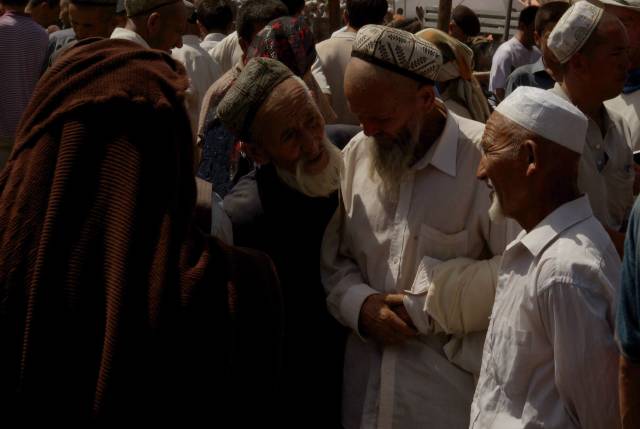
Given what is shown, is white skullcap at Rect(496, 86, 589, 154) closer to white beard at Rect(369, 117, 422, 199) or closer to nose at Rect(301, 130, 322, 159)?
white beard at Rect(369, 117, 422, 199)

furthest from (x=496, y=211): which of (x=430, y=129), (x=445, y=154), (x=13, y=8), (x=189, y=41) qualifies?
(x=13, y=8)

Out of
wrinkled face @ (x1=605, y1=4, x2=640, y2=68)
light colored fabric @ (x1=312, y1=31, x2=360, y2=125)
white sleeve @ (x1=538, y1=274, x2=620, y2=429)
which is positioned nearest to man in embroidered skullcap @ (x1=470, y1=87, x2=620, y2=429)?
white sleeve @ (x1=538, y1=274, x2=620, y2=429)

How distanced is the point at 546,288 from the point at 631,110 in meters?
2.56

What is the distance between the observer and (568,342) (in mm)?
2277

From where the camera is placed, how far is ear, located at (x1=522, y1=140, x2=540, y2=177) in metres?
2.44

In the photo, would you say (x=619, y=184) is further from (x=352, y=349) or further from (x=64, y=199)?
(x=64, y=199)

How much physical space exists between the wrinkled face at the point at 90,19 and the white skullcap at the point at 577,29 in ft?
10.4

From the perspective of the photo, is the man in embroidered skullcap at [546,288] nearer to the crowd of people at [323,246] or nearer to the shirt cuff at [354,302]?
the crowd of people at [323,246]

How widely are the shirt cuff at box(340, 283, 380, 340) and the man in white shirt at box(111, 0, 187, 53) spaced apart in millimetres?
2667

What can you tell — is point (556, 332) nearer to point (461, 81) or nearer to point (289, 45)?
point (461, 81)

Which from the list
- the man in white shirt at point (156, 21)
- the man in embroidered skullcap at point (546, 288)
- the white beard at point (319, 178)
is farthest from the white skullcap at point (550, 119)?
the man in white shirt at point (156, 21)

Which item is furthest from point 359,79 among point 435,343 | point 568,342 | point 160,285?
point 160,285

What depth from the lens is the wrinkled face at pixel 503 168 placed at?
2471 millimetres

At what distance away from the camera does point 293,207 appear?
3.27m
